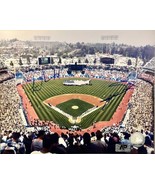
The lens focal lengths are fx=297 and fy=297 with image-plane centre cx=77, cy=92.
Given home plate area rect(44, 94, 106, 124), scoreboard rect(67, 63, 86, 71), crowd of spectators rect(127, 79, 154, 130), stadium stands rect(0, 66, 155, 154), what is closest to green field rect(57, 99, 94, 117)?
home plate area rect(44, 94, 106, 124)

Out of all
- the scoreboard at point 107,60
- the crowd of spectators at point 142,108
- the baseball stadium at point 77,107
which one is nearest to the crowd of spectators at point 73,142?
the baseball stadium at point 77,107
